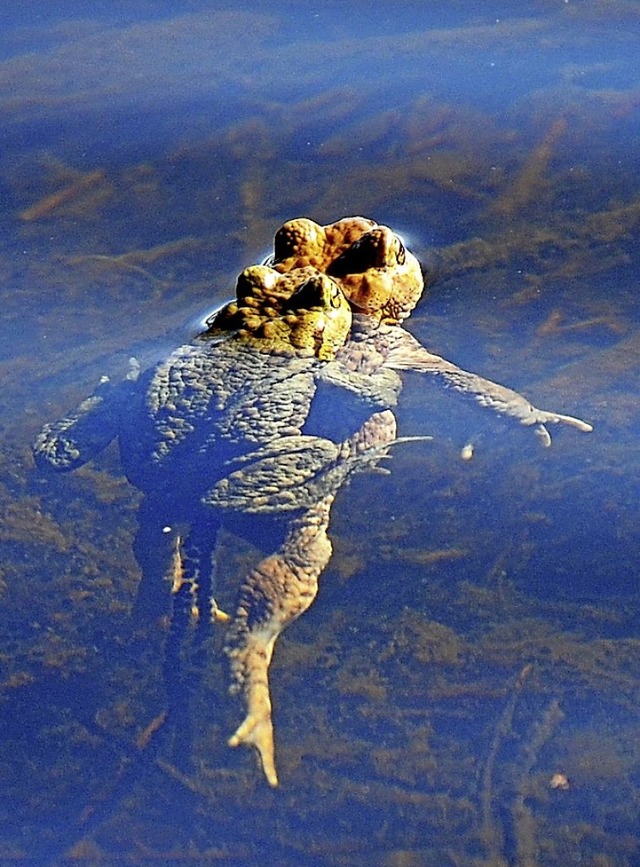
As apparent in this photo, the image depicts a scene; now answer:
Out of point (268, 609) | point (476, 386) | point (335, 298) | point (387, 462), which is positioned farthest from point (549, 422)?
point (268, 609)

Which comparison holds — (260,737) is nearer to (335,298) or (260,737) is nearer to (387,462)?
(387,462)

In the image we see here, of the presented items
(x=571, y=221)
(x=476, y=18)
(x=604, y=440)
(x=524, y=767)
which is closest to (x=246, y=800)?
(x=524, y=767)

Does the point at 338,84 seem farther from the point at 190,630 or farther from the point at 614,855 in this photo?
the point at 614,855

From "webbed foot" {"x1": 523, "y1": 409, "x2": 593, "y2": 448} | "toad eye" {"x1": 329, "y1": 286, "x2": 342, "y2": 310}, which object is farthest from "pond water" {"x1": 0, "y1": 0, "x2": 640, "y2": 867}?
"toad eye" {"x1": 329, "y1": 286, "x2": 342, "y2": 310}

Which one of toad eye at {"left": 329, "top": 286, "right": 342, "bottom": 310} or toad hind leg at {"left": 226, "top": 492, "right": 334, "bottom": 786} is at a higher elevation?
toad eye at {"left": 329, "top": 286, "right": 342, "bottom": 310}

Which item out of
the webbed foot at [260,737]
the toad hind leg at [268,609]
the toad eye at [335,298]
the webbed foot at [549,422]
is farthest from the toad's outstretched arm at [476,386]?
the webbed foot at [260,737]

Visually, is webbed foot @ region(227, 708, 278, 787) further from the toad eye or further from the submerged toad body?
the toad eye
